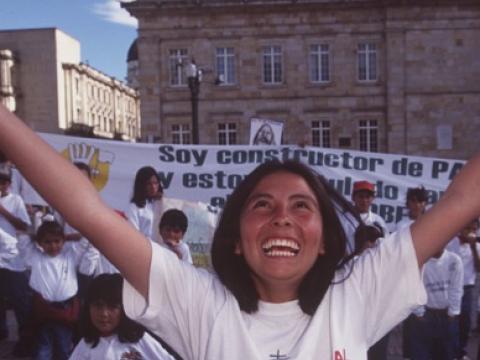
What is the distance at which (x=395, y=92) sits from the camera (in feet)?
96.7

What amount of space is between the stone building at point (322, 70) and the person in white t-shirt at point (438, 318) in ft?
78.6

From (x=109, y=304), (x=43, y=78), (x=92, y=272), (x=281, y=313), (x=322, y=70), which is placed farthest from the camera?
(x=43, y=78)

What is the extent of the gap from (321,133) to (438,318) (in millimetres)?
25027

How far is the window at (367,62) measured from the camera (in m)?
→ 30.1

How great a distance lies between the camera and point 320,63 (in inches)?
1191

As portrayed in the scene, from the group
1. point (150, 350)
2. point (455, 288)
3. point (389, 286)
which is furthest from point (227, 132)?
point (389, 286)

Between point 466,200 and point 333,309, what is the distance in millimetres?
431

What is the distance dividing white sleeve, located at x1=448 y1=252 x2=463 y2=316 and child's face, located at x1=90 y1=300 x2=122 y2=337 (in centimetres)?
312

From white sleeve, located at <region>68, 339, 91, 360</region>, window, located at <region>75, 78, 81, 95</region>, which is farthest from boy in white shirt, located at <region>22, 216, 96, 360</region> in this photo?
window, located at <region>75, 78, 81, 95</region>

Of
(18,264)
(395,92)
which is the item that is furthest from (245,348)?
Result: (395,92)

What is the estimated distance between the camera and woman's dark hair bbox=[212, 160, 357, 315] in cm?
181

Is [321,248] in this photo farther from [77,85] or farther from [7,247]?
[77,85]

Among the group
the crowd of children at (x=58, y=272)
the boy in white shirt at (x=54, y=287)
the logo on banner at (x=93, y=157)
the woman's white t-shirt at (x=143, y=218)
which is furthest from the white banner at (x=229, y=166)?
the boy in white shirt at (x=54, y=287)

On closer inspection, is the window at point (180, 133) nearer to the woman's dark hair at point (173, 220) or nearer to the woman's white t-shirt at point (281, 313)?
the woman's dark hair at point (173, 220)
